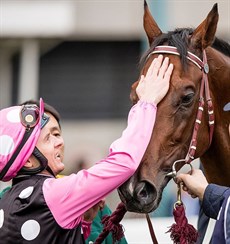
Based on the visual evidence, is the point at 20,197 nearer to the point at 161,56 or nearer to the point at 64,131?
the point at 161,56

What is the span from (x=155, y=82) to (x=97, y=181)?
1.70 ft

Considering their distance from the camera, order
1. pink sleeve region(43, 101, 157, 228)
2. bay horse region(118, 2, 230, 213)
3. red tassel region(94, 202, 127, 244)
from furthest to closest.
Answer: red tassel region(94, 202, 127, 244) → bay horse region(118, 2, 230, 213) → pink sleeve region(43, 101, 157, 228)

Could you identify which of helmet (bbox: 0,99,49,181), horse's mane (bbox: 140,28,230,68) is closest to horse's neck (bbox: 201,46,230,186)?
horse's mane (bbox: 140,28,230,68)

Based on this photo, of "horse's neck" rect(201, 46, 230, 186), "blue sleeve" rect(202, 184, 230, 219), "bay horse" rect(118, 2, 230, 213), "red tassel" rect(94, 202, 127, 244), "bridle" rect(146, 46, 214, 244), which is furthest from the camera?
"horse's neck" rect(201, 46, 230, 186)

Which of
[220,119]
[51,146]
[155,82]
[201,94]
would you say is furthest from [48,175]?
[220,119]

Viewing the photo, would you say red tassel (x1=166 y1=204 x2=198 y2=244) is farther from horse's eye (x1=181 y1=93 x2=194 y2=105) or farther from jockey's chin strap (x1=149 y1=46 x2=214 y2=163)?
horse's eye (x1=181 y1=93 x2=194 y2=105)

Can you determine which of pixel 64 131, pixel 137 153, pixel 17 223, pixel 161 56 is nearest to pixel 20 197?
pixel 17 223

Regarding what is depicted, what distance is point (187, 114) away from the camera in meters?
3.33

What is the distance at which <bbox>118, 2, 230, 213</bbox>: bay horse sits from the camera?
10.2ft

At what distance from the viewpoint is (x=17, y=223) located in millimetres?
2922

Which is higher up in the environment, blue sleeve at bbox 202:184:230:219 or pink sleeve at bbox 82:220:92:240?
blue sleeve at bbox 202:184:230:219

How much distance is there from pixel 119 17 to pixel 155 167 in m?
12.9

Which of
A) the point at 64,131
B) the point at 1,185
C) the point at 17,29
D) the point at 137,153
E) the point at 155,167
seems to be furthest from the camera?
the point at 64,131

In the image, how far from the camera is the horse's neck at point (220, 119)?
3537 millimetres
